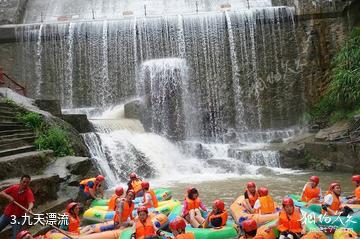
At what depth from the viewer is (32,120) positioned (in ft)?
37.7

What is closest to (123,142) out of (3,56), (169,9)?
(3,56)

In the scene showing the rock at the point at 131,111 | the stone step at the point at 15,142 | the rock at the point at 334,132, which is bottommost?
the rock at the point at 334,132

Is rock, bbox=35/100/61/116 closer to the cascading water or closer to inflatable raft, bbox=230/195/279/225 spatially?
the cascading water

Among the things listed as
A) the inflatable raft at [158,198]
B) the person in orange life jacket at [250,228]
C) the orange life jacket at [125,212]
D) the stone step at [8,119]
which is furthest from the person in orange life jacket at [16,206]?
the stone step at [8,119]

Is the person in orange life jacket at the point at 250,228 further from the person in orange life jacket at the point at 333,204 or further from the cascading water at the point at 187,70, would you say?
the cascading water at the point at 187,70

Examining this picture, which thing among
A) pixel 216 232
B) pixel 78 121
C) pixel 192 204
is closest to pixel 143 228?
pixel 216 232

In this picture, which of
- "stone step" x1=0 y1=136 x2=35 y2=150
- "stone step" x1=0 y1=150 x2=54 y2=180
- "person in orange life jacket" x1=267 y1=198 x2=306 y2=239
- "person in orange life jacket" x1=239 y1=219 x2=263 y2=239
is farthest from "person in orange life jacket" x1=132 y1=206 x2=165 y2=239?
"stone step" x1=0 y1=136 x2=35 y2=150

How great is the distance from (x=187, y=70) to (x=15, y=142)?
11162mm

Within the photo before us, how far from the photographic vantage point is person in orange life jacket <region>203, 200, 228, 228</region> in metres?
6.66

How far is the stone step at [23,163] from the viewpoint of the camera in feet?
26.1

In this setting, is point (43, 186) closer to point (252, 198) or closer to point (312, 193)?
point (252, 198)

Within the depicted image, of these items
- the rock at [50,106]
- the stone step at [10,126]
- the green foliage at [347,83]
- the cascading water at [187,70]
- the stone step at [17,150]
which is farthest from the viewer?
the cascading water at [187,70]

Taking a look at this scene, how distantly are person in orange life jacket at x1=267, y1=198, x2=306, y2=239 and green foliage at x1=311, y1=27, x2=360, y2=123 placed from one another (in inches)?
398

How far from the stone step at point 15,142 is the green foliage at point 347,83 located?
11.4 metres
